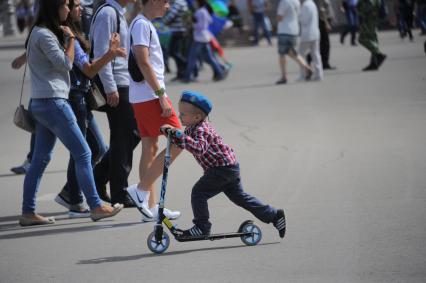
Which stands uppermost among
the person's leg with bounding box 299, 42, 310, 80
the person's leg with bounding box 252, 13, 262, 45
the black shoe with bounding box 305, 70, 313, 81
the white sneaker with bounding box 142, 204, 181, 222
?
the white sneaker with bounding box 142, 204, 181, 222

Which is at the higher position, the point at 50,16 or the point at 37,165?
the point at 50,16

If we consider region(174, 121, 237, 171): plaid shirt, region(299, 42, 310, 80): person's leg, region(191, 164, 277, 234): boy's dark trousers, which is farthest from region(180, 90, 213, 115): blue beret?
region(299, 42, 310, 80): person's leg

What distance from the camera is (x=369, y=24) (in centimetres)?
2041

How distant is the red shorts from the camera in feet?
25.7

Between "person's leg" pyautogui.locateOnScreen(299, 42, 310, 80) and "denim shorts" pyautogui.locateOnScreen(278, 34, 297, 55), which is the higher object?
"denim shorts" pyautogui.locateOnScreen(278, 34, 297, 55)

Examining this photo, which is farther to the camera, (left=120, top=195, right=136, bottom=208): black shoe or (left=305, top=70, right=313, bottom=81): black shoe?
(left=305, top=70, right=313, bottom=81): black shoe

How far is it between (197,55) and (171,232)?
14.8 meters

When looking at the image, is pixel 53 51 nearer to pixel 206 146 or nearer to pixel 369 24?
pixel 206 146

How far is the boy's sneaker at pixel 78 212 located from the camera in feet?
27.4

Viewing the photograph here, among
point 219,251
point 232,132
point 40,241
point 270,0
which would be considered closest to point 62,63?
point 40,241

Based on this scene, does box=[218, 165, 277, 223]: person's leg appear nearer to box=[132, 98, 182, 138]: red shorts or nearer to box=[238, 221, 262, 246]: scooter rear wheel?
box=[238, 221, 262, 246]: scooter rear wheel

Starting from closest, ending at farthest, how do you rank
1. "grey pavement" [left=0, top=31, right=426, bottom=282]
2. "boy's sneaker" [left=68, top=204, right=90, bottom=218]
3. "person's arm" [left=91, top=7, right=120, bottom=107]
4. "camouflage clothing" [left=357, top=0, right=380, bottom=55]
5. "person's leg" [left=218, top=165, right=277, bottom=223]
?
"grey pavement" [left=0, top=31, right=426, bottom=282] < "person's leg" [left=218, top=165, right=277, bottom=223] < "person's arm" [left=91, top=7, right=120, bottom=107] < "boy's sneaker" [left=68, top=204, right=90, bottom=218] < "camouflage clothing" [left=357, top=0, right=380, bottom=55]

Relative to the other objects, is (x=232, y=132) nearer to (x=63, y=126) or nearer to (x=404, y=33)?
(x=63, y=126)

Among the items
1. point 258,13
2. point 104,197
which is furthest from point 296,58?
point 258,13
